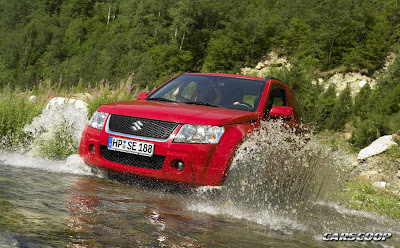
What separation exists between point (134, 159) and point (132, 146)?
0.56ft

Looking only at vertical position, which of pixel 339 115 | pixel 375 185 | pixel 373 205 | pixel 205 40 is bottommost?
pixel 339 115

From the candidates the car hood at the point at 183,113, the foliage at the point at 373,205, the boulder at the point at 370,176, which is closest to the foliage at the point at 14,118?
the car hood at the point at 183,113

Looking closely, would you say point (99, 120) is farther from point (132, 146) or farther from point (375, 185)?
point (375, 185)

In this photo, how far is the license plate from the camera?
5266mm

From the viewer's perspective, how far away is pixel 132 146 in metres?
5.34

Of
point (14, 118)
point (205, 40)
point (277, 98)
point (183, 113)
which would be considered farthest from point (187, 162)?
point (205, 40)

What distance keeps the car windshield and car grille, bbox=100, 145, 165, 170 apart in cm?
119

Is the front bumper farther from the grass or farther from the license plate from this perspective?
the grass

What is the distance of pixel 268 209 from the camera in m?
5.11

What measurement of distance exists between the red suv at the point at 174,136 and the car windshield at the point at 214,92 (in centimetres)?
3

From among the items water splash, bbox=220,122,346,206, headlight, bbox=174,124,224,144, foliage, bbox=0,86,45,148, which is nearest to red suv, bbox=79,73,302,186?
headlight, bbox=174,124,224,144

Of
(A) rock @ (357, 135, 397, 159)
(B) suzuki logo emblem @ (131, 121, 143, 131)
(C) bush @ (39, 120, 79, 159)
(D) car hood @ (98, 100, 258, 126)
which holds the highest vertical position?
(D) car hood @ (98, 100, 258, 126)

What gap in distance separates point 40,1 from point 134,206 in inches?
6876

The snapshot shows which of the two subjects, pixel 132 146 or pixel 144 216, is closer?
pixel 144 216
